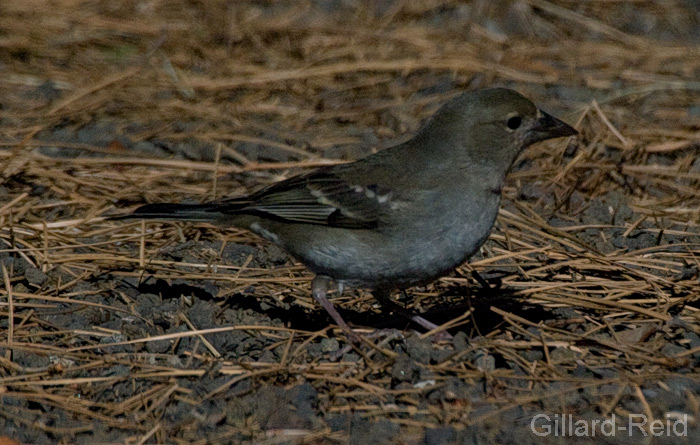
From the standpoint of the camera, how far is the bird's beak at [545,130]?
4.90 meters

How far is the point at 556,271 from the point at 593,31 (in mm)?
4615

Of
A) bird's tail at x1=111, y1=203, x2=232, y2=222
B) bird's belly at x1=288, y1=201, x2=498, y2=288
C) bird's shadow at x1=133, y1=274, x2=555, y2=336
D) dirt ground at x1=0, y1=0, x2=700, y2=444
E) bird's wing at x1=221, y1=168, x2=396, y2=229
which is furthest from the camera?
bird's tail at x1=111, y1=203, x2=232, y2=222

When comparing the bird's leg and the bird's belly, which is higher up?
the bird's belly

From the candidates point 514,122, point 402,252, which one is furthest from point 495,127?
point 402,252

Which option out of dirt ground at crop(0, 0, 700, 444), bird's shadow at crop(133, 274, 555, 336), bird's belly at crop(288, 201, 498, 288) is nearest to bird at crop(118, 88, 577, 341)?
bird's belly at crop(288, 201, 498, 288)

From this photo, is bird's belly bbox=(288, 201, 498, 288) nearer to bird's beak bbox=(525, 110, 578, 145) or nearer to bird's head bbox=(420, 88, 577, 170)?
bird's head bbox=(420, 88, 577, 170)

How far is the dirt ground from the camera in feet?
13.9

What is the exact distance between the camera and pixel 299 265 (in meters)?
5.75

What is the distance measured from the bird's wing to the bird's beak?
0.77 meters

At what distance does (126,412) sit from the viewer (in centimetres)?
430

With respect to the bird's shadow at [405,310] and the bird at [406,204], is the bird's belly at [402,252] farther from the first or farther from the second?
the bird's shadow at [405,310]

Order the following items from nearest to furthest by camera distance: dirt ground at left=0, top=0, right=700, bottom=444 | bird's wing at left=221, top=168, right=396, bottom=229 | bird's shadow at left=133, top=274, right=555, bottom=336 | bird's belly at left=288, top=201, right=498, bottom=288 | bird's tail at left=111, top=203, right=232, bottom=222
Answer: dirt ground at left=0, top=0, right=700, bottom=444, bird's belly at left=288, top=201, right=498, bottom=288, bird's wing at left=221, top=168, right=396, bottom=229, bird's shadow at left=133, top=274, right=555, bottom=336, bird's tail at left=111, top=203, right=232, bottom=222

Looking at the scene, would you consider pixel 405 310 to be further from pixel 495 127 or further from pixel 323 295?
pixel 495 127

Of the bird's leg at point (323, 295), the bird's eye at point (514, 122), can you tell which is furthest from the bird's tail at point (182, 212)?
the bird's eye at point (514, 122)
